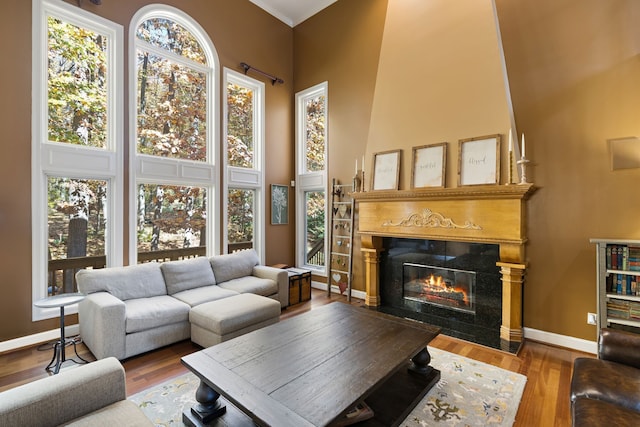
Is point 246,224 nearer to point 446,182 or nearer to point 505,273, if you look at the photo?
point 446,182

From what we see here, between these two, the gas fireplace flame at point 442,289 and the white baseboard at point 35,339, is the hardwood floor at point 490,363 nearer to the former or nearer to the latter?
the white baseboard at point 35,339

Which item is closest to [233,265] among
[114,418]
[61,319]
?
[61,319]

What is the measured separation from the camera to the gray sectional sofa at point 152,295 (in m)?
2.81

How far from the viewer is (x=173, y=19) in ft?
14.6

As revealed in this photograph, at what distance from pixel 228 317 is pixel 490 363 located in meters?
2.61

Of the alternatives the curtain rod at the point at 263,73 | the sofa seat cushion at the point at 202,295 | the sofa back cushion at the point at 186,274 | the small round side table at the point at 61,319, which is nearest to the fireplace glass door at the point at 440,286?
the sofa seat cushion at the point at 202,295

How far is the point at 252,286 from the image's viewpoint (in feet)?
13.3

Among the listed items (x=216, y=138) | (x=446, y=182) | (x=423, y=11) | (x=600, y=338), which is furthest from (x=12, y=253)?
(x=423, y=11)

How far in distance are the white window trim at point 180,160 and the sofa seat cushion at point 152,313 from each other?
94 centimetres

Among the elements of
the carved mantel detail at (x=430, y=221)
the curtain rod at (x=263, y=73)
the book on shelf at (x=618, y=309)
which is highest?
the curtain rod at (x=263, y=73)

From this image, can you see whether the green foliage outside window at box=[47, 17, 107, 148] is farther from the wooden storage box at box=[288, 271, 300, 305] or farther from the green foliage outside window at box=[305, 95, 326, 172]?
the green foliage outside window at box=[305, 95, 326, 172]

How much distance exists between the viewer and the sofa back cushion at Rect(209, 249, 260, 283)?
14.1ft

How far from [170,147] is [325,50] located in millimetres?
3239

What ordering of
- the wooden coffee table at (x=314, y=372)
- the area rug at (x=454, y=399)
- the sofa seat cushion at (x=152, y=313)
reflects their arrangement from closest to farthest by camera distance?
the wooden coffee table at (x=314, y=372), the area rug at (x=454, y=399), the sofa seat cushion at (x=152, y=313)
